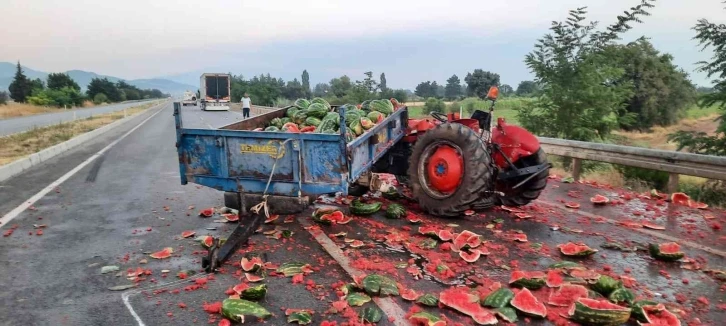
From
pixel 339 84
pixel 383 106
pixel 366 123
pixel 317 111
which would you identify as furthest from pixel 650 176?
pixel 339 84

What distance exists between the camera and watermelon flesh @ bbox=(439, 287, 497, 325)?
13.6 feet

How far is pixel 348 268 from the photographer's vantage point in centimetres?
540

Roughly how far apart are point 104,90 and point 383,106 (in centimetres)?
12109

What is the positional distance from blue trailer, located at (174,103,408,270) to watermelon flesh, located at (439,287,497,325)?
220cm

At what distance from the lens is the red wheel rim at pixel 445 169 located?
713 centimetres

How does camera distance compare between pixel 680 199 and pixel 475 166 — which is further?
pixel 680 199

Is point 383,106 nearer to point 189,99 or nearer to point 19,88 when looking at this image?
point 189,99

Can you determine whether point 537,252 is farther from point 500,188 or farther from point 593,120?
point 593,120

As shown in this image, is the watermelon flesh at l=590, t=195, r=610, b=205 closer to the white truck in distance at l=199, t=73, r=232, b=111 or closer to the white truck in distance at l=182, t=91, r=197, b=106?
the white truck in distance at l=199, t=73, r=232, b=111

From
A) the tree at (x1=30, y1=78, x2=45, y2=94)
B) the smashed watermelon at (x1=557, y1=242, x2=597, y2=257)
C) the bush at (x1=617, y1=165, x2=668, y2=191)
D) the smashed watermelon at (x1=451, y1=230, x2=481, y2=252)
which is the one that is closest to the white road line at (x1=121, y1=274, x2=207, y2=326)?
the smashed watermelon at (x1=451, y1=230, x2=481, y2=252)

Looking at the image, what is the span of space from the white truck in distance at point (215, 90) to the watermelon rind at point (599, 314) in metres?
53.1

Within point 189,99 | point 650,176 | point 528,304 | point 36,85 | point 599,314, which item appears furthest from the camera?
point 36,85

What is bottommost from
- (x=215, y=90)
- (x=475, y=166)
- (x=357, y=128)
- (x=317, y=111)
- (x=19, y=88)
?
(x=475, y=166)

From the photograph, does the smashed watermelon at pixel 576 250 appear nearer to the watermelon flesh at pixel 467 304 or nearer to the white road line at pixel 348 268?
the watermelon flesh at pixel 467 304
